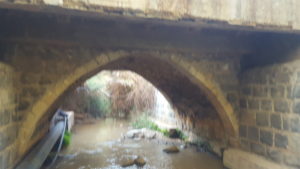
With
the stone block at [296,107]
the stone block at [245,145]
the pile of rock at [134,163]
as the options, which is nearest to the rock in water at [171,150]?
the pile of rock at [134,163]

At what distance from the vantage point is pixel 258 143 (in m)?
2.65

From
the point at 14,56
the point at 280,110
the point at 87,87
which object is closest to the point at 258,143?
the point at 280,110

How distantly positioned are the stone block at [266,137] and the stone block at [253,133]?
0.24 ft

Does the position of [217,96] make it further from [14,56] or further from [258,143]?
[14,56]

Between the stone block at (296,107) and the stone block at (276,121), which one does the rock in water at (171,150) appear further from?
the stone block at (296,107)

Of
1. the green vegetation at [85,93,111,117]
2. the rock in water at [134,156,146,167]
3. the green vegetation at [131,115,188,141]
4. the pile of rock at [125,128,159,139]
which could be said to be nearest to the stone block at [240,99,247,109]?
the rock in water at [134,156,146,167]

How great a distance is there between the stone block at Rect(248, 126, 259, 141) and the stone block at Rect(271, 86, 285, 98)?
0.50 meters

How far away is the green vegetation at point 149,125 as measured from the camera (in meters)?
5.14

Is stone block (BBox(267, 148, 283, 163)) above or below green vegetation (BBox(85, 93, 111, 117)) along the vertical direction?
below

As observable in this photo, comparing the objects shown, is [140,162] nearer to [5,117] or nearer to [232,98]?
[232,98]

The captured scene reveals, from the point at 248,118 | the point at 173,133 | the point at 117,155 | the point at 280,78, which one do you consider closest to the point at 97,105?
the point at 173,133

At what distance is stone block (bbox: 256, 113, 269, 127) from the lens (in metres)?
2.52

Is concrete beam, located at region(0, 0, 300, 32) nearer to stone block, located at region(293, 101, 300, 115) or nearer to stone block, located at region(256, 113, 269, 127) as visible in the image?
stone block, located at region(293, 101, 300, 115)

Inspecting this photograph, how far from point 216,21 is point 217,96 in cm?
143
